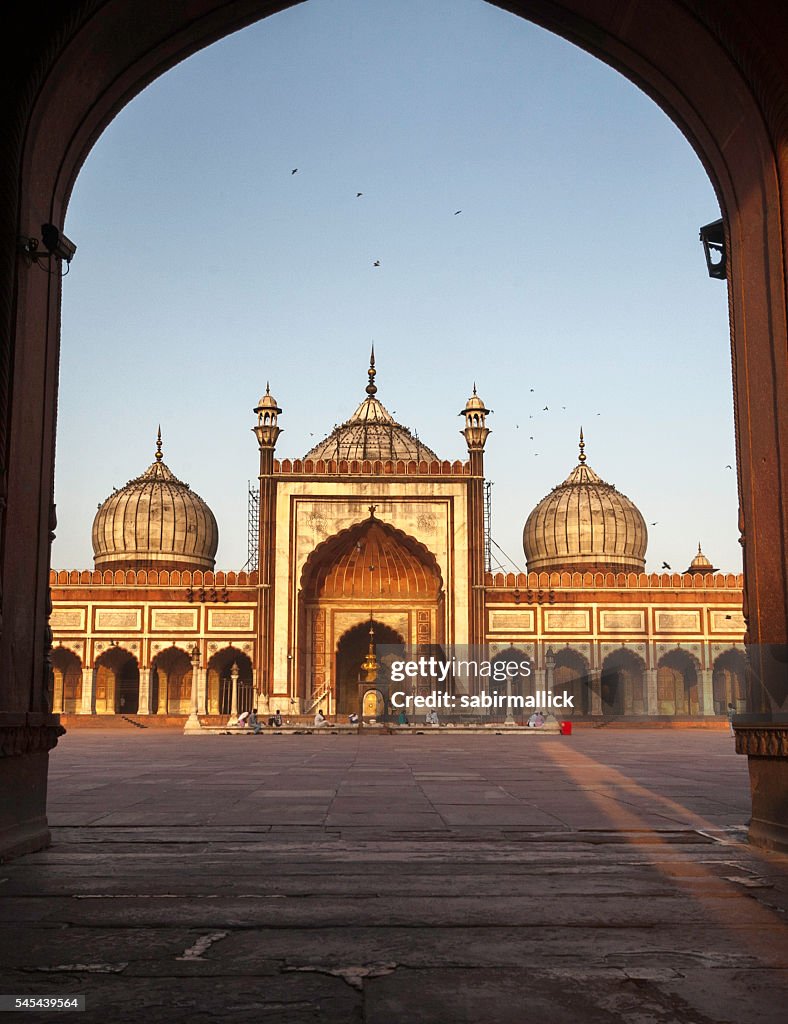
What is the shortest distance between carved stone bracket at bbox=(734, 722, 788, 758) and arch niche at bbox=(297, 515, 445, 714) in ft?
88.6

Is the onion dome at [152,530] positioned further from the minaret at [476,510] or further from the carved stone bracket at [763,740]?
the carved stone bracket at [763,740]

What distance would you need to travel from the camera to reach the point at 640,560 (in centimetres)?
3756

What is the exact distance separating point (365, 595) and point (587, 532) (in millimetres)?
8418

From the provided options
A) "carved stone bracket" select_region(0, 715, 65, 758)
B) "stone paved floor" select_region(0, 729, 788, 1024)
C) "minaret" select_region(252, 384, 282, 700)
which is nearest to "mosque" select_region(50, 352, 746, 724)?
"minaret" select_region(252, 384, 282, 700)

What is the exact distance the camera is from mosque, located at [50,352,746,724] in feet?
103

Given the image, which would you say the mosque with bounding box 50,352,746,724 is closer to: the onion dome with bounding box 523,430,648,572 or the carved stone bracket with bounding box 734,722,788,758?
the onion dome with bounding box 523,430,648,572

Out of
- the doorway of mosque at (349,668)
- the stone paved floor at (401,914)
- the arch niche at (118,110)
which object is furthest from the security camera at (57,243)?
the doorway of mosque at (349,668)

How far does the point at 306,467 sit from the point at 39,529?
2742cm

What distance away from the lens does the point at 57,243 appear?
4.53m

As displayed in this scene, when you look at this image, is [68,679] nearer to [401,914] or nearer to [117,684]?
[117,684]

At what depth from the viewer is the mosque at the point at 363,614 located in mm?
31328

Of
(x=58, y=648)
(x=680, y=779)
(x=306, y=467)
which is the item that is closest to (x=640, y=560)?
(x=306, y=467)

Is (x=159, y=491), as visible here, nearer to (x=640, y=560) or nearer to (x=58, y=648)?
(x=58, y=648)
